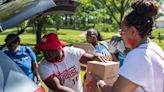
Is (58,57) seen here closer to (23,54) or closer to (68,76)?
(68,76)

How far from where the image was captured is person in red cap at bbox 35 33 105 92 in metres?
4.04

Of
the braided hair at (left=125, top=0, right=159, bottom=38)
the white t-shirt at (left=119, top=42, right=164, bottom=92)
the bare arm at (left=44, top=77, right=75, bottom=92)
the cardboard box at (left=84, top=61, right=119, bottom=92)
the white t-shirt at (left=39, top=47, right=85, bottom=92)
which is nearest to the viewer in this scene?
the white t-shirt at (left=119, top=42, right=164, bottom=92)

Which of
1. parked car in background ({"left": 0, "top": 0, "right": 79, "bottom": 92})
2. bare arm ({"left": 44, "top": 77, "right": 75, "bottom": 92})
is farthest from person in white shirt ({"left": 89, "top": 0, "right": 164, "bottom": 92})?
bare arm ({"left": 44, "top": 77, "right": 75, "bottom": 92})

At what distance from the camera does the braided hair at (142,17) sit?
2854 millimetres

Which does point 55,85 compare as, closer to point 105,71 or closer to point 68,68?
point 68,68

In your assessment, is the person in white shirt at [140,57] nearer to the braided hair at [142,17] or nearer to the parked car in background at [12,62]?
the braided hair at [142,17]

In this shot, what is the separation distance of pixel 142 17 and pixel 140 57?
0.97 ft

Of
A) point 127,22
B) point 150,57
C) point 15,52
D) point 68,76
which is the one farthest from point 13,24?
point 15,52

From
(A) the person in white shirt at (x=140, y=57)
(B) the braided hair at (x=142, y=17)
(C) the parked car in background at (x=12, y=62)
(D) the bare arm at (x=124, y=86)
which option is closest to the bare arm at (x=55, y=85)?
(C) the parked car in background at (x=12, y=62)

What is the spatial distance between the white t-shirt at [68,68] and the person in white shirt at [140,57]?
1234 millimetres

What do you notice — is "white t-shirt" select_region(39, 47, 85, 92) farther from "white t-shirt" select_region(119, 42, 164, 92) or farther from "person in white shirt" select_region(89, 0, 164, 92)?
"white t-shirt" select_region(119, 42, 164, 92)

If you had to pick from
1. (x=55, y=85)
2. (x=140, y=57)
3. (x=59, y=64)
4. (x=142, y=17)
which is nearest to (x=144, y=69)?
(x=140, y=57)

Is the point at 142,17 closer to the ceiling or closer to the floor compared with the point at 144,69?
closer to the ceiling

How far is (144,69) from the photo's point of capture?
2.76 m
